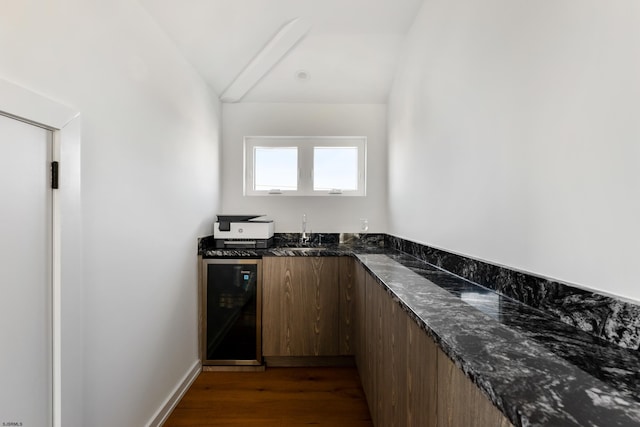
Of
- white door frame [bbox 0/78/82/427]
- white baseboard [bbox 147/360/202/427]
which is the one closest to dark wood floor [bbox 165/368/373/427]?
white baseboard [bbox 147/360/202/427]

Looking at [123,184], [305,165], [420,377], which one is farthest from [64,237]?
[305,165]

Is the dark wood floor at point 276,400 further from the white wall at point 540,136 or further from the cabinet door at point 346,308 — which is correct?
the white wall at point 540,136

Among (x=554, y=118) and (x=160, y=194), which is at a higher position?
(x=554, y=118)

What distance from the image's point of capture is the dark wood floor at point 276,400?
1.94 meters

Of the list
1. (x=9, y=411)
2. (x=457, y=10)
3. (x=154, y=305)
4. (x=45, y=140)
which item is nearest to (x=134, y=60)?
(x=45, y=140)

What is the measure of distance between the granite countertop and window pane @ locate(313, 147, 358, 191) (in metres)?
2.09

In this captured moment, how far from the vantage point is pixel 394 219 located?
9.42ft

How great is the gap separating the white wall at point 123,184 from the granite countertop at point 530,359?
134 cm

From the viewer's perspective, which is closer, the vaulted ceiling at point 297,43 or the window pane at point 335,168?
the vaulted ceiling at point 297,43

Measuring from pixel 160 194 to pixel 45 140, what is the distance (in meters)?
0.80

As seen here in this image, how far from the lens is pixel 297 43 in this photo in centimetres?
252

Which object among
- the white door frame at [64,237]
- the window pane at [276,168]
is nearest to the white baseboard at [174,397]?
the white door frame at [64,237]

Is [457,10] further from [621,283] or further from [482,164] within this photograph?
[621,283]

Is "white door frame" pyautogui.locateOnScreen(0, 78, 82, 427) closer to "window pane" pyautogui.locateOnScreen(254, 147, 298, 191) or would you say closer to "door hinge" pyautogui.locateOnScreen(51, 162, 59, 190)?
"door hinge" pyautogui.locateOnScreen(51, 162, 59, 190)
